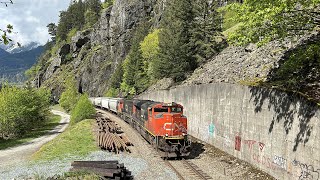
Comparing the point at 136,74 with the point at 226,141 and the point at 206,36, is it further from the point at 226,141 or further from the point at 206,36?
the point at 226,141

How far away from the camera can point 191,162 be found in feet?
68.7

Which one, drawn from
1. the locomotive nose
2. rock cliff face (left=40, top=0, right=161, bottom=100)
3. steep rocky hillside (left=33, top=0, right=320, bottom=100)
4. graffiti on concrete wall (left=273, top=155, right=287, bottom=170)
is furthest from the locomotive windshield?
rock cliff face (left=40, top=0, right=161, bottom=100)

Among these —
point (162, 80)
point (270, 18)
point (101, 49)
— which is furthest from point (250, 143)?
point (101, 49)

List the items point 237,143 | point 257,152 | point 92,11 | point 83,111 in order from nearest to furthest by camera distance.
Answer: point 257,152 → point 237,143 → point 83,111 → point 92,11

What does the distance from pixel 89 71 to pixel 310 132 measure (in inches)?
4629

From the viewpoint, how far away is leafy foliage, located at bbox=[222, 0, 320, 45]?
1266 centimetres

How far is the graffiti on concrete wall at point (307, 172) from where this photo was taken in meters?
12.8

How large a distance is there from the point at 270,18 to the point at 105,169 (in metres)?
10.8

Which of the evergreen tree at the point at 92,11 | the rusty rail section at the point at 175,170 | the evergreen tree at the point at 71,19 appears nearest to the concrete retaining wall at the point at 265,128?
the rusty rail section at the point at 175,170

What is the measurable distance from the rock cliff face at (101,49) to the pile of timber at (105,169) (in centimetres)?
8214

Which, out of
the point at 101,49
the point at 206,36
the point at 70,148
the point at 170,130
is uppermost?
the point at 101,49

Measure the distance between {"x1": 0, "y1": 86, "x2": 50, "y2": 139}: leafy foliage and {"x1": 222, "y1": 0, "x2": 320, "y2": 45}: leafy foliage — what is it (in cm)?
3668

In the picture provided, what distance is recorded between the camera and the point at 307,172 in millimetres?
13273

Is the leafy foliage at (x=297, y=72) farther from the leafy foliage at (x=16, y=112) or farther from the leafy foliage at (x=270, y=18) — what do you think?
the leafy foliage at (x=16, y=112)
